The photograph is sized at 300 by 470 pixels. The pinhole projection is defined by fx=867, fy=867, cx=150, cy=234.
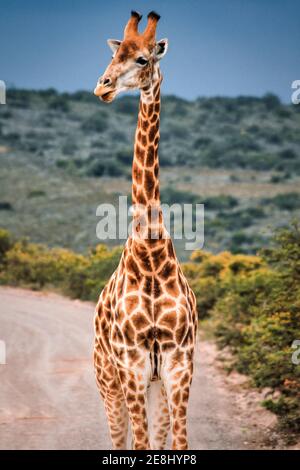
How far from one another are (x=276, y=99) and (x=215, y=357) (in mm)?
60370

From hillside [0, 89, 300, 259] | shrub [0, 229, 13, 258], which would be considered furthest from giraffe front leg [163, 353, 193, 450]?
hillside [0, 89, 300, 259]

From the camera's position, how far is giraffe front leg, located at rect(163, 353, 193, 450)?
557cm

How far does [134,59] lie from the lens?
17.7ft

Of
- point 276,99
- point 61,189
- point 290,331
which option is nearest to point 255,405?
point 290,331

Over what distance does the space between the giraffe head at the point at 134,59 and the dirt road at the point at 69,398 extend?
4288 mm

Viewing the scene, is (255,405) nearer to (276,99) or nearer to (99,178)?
(99,178)

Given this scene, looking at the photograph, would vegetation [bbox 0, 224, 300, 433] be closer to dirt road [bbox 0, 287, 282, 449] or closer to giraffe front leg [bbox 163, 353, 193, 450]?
dirt road [bbox 0, 287, 282, 449]

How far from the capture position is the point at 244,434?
9328mm

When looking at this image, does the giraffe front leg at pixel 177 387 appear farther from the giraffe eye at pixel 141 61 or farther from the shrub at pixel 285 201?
the shrub at pixel 285 201

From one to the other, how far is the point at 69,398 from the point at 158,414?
191 inches

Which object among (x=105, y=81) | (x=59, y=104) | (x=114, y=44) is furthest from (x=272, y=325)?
(x=59, y=104)

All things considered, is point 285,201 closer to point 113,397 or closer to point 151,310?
point 113,397

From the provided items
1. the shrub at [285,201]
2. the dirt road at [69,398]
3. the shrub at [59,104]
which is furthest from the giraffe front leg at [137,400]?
the shrub at [59,104]

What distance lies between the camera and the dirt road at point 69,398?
8.93m
